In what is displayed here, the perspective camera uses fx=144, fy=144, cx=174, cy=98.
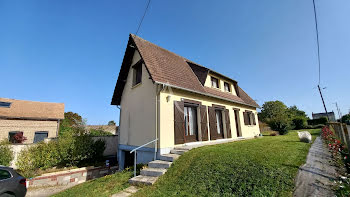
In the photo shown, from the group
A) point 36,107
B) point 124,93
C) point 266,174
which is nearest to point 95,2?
point 124,93

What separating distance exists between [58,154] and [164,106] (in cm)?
760

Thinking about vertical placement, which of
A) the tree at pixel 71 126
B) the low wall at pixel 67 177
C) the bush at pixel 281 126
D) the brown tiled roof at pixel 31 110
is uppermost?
the brown tiled roof at pixel 31 110

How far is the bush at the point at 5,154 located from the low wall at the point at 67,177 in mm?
3418

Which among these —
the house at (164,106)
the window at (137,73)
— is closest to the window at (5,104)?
the house at (164,106)

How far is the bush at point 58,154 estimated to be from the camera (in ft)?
26.3

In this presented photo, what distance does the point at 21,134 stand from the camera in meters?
15.7

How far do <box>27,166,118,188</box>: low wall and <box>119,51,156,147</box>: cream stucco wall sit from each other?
225cm

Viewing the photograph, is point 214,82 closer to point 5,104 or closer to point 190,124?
point 190,124

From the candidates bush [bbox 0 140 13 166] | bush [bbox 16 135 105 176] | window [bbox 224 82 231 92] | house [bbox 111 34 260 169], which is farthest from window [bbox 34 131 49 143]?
window [bbox 224 82 231 92]

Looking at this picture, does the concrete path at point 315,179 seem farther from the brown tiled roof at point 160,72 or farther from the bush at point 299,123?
the bush at point 299,123

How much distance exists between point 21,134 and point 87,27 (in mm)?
16062

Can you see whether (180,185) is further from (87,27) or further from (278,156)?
(87,27)

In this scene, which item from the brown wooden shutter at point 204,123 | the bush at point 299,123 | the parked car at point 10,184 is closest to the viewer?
the parked car at point 10,184

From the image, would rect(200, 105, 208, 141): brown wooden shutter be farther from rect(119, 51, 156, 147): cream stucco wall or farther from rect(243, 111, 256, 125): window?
rect(243, 111, 256, 125): window
